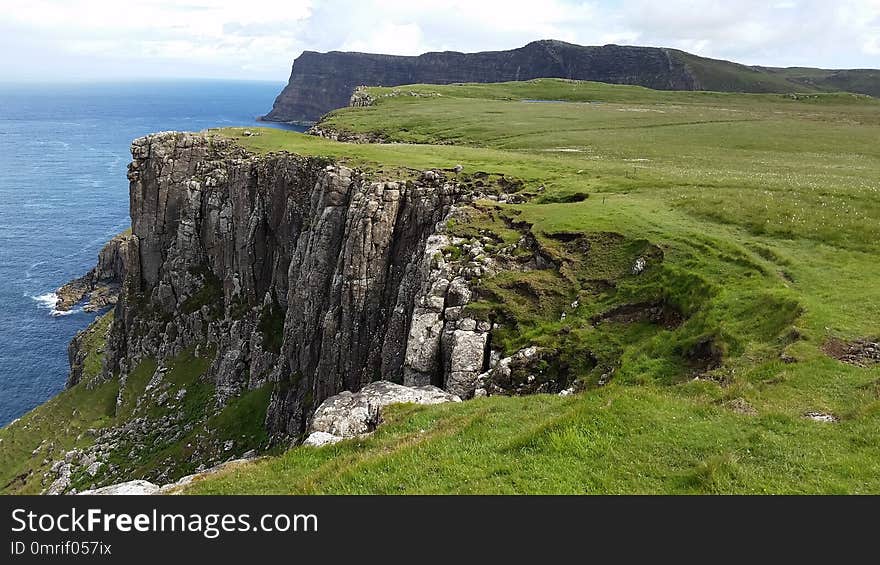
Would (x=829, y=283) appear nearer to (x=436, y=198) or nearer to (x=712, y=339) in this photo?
(x=712, y=339)

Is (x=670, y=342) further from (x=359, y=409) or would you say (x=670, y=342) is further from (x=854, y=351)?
(x=359, y=409)

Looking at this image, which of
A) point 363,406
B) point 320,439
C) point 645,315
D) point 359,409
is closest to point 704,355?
point 645,315

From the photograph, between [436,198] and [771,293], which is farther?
[436,198]

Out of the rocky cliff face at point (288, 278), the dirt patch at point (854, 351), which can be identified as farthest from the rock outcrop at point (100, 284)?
the dirt patch at point (854, 351)

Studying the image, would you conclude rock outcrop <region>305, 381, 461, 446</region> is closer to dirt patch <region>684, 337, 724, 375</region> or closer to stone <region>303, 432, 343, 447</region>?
stone <region>303, 432, 343, 447</region>

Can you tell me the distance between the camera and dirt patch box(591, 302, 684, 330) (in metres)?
28.4

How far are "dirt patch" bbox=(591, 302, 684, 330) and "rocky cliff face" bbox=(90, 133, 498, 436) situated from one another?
6941 millimetres

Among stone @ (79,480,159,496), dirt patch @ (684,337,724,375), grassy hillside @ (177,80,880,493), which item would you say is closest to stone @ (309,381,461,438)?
grassy hillside @ (177,80,880,493)

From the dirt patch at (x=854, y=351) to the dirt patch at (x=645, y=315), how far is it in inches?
290

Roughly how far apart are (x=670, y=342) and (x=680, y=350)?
75cm

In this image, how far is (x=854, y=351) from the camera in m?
20.7
